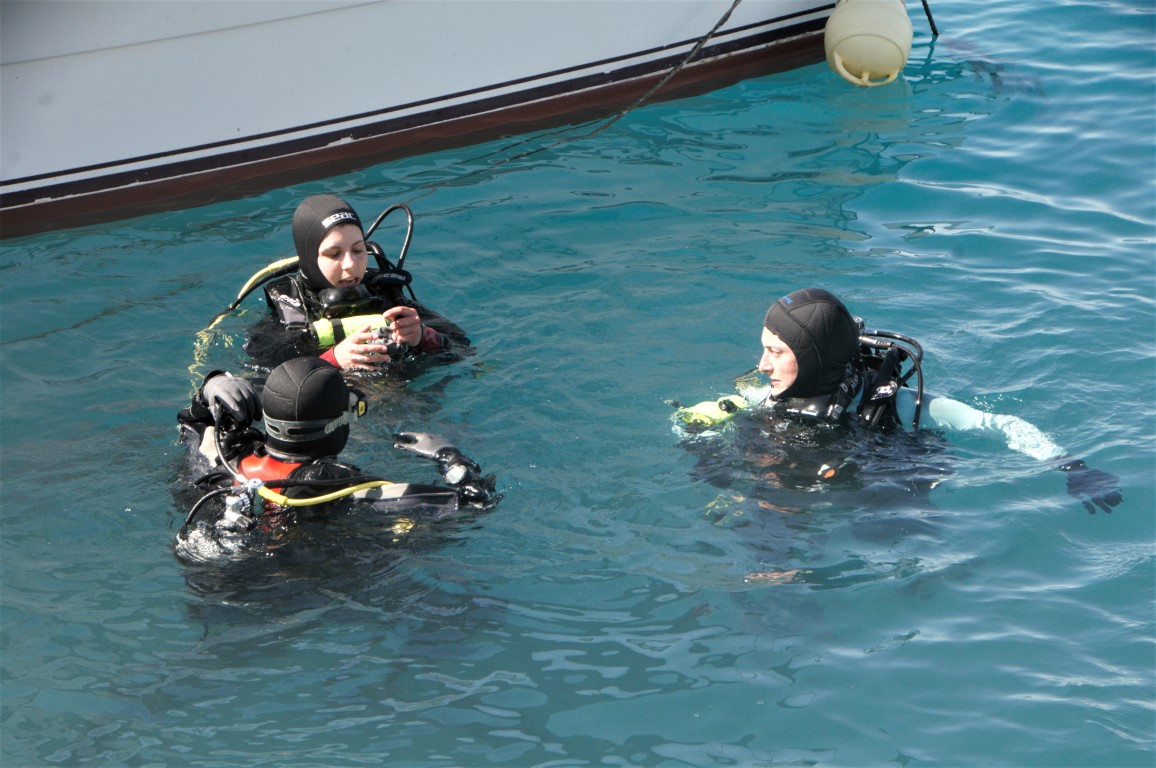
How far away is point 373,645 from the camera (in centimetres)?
414

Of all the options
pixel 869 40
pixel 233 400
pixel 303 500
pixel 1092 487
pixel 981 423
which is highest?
pixel 869 40

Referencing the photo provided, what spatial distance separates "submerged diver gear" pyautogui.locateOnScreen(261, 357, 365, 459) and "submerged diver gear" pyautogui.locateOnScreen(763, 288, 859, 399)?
73.7 inches

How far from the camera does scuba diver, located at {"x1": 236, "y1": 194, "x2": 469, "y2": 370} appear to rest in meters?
5.30

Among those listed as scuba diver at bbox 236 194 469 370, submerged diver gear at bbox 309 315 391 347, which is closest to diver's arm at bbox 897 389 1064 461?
scuba diver at bbox 236 194 469 370

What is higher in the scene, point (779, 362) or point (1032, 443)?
point (779, 362)

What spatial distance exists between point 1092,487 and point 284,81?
620 cm

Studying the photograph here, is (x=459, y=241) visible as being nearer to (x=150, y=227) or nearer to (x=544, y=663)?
(x=150, y=227)

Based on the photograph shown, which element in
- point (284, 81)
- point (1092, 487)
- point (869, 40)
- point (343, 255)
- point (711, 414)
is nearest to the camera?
point (1092, 487)

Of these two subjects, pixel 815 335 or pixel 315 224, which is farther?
pixel 315 224

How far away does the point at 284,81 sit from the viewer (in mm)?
8102

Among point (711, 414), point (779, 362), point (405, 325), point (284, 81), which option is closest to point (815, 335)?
point (779, 362)

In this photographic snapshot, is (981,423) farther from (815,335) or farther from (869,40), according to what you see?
(869,40)

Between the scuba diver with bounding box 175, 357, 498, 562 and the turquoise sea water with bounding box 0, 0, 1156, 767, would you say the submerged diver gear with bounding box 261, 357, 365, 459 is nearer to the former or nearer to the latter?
the scuba diver with bounding box 175, 357, 498, 562

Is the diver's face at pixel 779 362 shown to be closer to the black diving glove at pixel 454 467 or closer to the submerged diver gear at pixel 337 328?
the black diving glove at pixel 454 467
